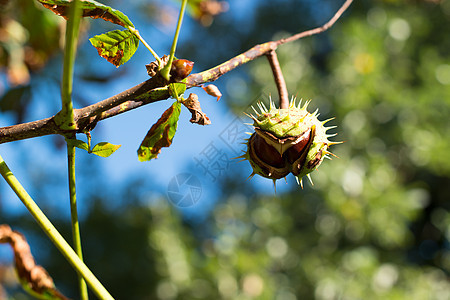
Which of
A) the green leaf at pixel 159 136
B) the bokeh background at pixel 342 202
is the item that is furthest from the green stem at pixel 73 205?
the bokeh background at pixel 342 202

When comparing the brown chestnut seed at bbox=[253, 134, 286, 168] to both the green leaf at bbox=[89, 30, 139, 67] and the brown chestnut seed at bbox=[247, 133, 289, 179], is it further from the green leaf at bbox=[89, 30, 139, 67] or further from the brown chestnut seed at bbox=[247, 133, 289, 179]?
the green leaf at bbox=[89, 30, 139, 67]

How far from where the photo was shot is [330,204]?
4.37m

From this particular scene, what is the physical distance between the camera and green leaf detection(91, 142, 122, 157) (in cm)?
61

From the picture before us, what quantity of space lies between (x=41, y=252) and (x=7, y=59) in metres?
7.29

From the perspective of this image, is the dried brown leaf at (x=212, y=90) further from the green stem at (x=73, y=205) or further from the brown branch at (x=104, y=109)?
the green stem at (x=73, y=205)

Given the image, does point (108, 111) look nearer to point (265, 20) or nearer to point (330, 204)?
point (330, 204)

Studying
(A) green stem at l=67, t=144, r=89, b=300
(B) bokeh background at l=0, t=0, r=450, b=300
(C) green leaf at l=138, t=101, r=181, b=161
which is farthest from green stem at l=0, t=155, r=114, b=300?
(B) bokeh background at l=0, t=0, r=450, b=300

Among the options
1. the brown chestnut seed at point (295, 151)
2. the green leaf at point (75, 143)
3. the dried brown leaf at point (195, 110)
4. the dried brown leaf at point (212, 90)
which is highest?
the dried brown leaf at point (212, 90)

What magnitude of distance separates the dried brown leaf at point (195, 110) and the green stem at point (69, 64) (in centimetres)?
17

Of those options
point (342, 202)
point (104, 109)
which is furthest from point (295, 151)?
point (342, 202)

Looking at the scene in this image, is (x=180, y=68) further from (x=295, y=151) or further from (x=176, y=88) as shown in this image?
(x=295, y=151)

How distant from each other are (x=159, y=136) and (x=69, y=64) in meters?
0.27

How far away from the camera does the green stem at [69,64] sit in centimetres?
36

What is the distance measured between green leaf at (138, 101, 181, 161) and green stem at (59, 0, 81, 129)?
0.16 meters
